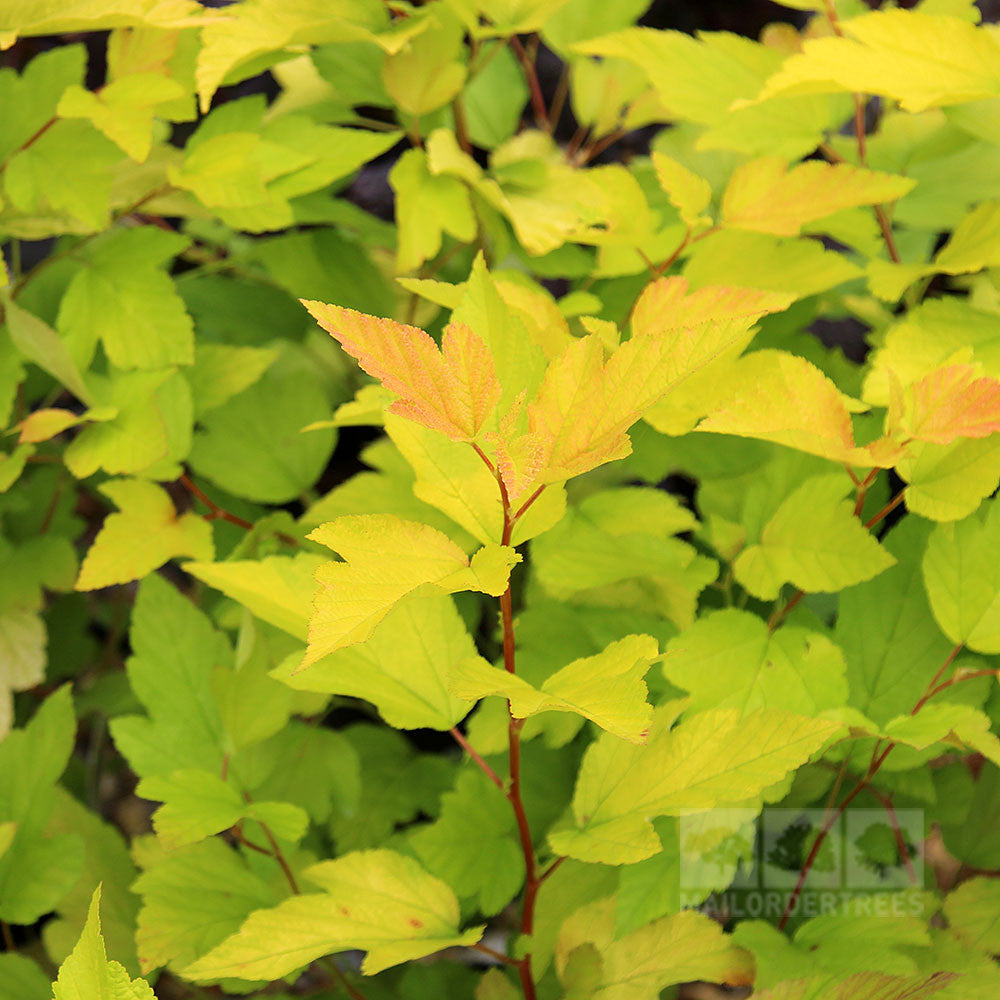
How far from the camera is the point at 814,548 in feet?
2.15

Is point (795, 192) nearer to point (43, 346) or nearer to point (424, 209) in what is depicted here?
point (424, 209)

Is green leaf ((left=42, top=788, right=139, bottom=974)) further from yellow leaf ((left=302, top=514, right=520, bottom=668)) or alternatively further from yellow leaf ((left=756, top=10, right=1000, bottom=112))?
yellow leaf ((left=756, top=10, right=1000, bottom=112))

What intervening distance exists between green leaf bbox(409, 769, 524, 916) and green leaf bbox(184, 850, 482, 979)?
0.10m

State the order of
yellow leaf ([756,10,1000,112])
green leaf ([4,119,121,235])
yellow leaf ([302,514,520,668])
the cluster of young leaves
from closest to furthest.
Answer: yellow leaf ([302,514,520,668])
the cluster of young leaves
yellow leaf ([756,10,1000,112])
green leaf ([4,119,121,235])

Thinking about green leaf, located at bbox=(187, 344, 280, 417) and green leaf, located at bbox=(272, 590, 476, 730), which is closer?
green leaf, located at bbox=(272, 590, 476, 730)

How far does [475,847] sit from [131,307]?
1.83 ft

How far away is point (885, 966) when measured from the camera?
598 mm

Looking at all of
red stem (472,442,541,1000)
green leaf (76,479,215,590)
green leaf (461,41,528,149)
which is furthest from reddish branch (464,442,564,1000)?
green leaf (461,41,528,149)

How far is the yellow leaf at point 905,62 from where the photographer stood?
647mm

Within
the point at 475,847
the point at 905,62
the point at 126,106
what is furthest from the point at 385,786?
the point at 905,62

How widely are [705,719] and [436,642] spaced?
186 millimetres

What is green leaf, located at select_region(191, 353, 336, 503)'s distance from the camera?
910 millimetres

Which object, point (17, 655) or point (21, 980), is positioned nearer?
point (21, 980)

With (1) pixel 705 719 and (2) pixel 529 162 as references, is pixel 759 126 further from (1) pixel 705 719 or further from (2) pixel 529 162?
(1) pixel 705 719
